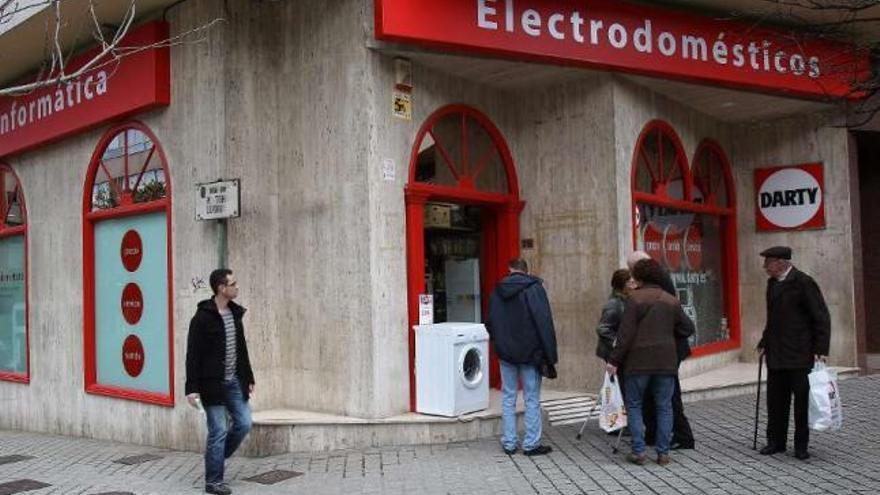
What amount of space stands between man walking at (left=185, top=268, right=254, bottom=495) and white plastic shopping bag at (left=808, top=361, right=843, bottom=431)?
448 centimetres

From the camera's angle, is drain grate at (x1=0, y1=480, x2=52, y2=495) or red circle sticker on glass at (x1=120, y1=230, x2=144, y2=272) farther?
red circle sticker on glass at (x1=120, y1=230, x2=144, y2=272)

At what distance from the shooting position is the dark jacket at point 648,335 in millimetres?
6500

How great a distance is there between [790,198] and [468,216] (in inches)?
201

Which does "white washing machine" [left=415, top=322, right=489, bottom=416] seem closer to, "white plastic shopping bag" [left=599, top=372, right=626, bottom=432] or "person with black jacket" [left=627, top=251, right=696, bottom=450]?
"white plastic shopping bag" [left=599, top=372, right=626, bottom=432]

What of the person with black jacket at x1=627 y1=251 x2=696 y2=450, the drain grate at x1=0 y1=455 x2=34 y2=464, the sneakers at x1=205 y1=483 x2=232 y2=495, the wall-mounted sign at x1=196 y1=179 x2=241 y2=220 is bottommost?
the drain grate at x1=0 y1=455 x2=34 y2=464

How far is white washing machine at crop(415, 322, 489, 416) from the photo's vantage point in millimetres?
7840

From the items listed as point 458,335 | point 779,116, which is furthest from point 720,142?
point 458,335

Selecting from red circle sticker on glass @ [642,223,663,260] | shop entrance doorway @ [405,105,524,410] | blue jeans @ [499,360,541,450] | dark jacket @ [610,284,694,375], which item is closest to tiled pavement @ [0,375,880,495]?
blue jeans @ [499,360,541,450]

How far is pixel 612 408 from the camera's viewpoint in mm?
7266

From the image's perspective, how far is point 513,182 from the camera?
32.3 ft

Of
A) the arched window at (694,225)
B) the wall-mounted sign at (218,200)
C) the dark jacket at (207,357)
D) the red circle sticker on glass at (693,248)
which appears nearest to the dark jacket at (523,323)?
the dark jacket at (207,357)

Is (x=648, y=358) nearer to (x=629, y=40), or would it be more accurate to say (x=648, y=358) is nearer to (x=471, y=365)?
(x=471, y=365)

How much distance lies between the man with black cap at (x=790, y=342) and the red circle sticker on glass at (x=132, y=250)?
6626 mm

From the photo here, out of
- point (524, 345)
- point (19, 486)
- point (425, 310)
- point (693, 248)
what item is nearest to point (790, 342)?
point (524, 345)
